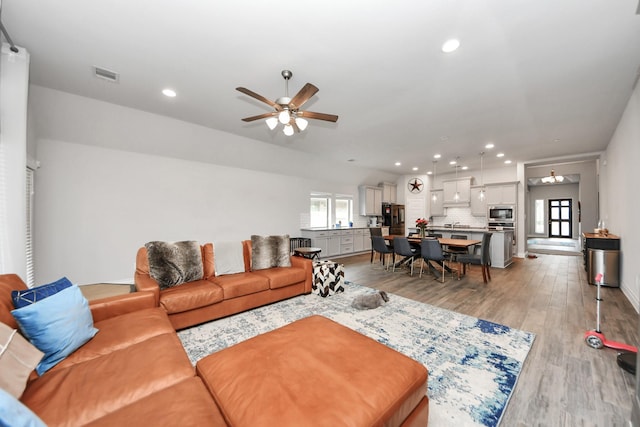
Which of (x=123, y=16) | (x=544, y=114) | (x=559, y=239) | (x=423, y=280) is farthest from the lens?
(x=559, y=239)

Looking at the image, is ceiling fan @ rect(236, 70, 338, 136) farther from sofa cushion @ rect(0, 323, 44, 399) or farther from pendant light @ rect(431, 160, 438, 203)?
pendant light @ rect(431, 160, 438, 203)

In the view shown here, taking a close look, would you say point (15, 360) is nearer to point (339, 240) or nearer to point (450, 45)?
point (450, 45)

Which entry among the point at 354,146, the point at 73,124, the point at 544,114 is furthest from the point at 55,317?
the point at 544,114

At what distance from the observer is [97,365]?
4.67 feet

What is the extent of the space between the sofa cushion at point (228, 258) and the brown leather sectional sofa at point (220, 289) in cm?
6

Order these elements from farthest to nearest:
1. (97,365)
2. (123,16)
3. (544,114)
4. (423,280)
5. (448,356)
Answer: (423,280), (544,114), (448,356), (123,16), (97,365)

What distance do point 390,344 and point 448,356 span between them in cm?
52

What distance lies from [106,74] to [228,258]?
8.72 feet

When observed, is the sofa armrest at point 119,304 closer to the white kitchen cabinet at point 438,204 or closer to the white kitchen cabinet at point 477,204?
the white kitchen cabinet at point 438,204

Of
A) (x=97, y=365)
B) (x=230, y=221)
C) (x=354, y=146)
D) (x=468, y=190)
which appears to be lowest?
(x=97, y=365)

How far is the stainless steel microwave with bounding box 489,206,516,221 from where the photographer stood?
7.38 meters

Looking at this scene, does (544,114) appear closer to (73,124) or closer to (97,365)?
(97,365)

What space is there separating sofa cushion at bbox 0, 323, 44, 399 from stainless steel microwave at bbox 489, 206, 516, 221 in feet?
31.4

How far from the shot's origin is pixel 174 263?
9.84 feet
